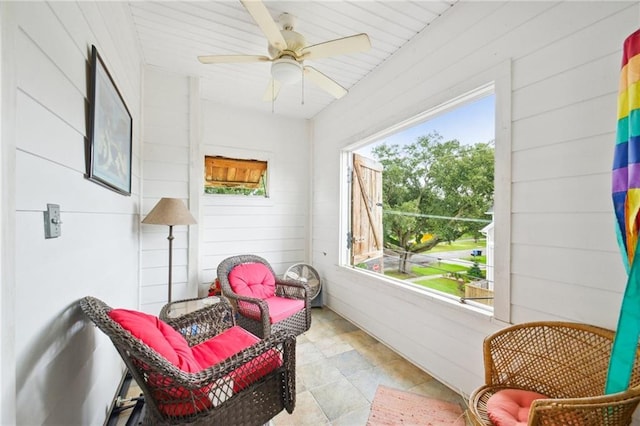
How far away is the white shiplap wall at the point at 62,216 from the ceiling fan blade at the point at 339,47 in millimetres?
1218

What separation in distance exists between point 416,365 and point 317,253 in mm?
1963

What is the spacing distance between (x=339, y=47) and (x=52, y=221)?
5.78ft

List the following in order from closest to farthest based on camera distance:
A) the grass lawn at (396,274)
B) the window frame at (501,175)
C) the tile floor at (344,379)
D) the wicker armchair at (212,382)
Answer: the wicker armchair at (212,382) < the window frame at (501,175) < the tile floor at (344,379) < the grass lawn at (396,274)

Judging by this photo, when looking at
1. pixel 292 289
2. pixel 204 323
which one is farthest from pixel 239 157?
pixel 204 323

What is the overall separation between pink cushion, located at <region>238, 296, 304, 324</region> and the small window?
1.57m

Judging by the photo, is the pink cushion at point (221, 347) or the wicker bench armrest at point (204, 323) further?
the wicker bench armrest at point (204, 323)

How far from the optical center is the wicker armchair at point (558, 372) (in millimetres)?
927

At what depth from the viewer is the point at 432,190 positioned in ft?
7.55

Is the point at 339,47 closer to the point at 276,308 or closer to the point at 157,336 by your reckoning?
the point at 157,336

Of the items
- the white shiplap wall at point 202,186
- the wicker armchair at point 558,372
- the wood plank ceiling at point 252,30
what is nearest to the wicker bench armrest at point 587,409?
the wicker armchair at point 558,372

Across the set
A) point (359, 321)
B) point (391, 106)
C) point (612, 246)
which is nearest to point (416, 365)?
point (359, 321)

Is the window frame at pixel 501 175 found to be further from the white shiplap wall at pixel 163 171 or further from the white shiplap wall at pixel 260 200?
the white shiplap wall at pixel 163 171

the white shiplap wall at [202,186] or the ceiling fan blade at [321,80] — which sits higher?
the ceiling fan blade at [321,80]

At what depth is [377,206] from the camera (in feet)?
9.93
